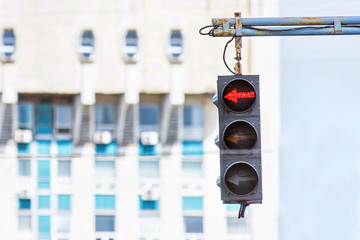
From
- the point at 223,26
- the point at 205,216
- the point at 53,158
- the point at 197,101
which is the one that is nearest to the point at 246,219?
the point at 205,216

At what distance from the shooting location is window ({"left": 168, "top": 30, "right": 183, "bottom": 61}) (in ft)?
61.3

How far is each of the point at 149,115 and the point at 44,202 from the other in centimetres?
217

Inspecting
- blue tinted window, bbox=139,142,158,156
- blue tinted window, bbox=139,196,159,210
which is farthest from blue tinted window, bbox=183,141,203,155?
blue tinted window, bbox=139,196,159,210

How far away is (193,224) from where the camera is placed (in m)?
19.2

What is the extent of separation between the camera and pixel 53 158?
19.5 meters

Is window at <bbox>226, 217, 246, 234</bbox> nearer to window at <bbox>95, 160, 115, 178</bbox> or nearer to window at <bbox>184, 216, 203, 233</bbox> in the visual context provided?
window at <bbox>184, 216, 203, 233</bbox>

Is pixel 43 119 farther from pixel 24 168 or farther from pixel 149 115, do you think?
pixel 149 115

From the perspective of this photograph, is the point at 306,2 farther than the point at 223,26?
Yes

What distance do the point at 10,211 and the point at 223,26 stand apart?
13729mm

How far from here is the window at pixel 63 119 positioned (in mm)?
19578

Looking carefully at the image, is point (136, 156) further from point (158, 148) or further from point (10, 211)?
point (10, 211)

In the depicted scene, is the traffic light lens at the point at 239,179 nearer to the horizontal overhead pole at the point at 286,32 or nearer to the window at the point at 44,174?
the horizontal overhead pole at the point at 286,32

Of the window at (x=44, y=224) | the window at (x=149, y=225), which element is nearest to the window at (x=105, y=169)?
the window at (x=149, y=225)

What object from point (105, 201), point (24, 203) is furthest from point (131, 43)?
point (24, 203)
